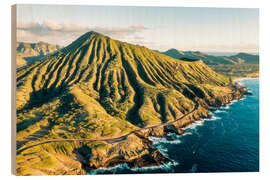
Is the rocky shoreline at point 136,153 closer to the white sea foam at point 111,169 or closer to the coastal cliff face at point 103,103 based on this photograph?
the coastal cliff face at point 103,103

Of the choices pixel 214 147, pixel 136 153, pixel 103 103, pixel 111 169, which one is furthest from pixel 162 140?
pixel 103 103

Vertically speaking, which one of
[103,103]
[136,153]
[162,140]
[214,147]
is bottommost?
[136,153]

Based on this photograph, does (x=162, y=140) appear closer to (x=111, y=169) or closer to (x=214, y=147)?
(x=214, y=147)

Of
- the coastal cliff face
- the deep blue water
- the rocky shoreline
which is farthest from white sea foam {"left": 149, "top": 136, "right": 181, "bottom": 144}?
the coastal cliff face

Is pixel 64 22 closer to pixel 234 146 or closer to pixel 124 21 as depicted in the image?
pixel 124 21

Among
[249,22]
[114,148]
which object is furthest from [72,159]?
[249,22]

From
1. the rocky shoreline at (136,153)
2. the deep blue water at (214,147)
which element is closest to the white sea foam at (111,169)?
the deep blue water at (214,147)
